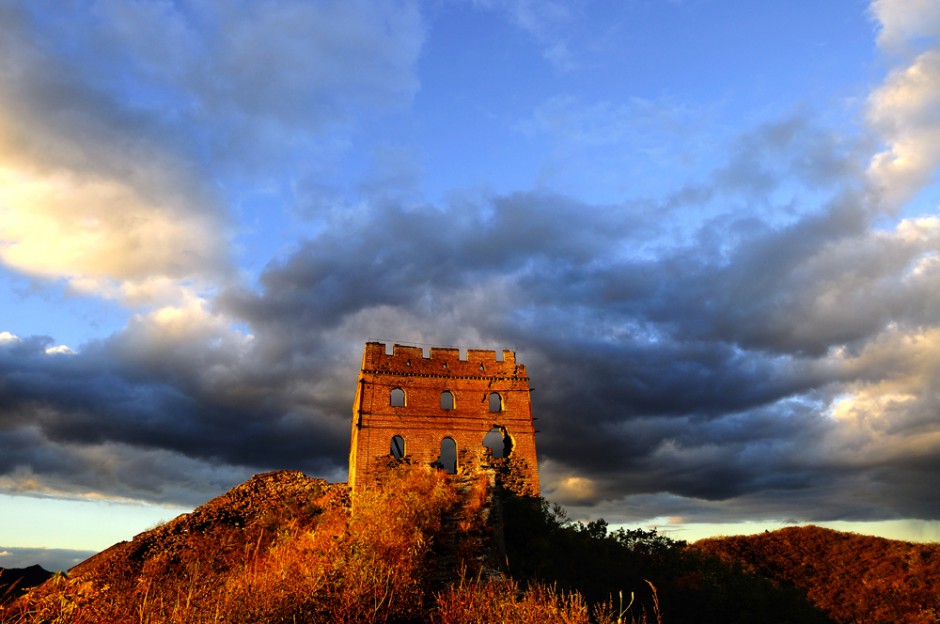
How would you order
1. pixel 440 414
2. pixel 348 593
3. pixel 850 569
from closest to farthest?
pixel 348 593, pixel 440 414, pixel 850 569

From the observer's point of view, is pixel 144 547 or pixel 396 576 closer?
pixel 396 576

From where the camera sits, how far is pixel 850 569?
34719 millimetres

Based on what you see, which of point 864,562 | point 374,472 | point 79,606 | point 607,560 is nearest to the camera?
point 79,606

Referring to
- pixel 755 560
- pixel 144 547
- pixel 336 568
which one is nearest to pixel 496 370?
pixel 144 547

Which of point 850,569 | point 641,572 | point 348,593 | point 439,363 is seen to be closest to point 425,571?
point 348,593

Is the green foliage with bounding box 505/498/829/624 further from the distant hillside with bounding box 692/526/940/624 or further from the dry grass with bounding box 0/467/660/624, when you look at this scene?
the distant hillside with bounding box 692/526/940/624

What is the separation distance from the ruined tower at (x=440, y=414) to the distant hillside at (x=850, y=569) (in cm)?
1512

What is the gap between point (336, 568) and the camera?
27.1ft

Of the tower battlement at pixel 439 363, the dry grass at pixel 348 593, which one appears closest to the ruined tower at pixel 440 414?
the tower battlement at pixel 439 363

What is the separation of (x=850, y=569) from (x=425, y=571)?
121ft

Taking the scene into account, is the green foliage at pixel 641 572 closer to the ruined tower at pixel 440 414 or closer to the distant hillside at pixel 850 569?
the ruined tower at pixel 440 414

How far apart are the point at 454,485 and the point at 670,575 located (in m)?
7.99

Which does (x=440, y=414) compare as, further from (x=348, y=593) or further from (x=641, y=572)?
(x=348, y=593)

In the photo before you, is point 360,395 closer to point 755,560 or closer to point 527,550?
point 527,550
